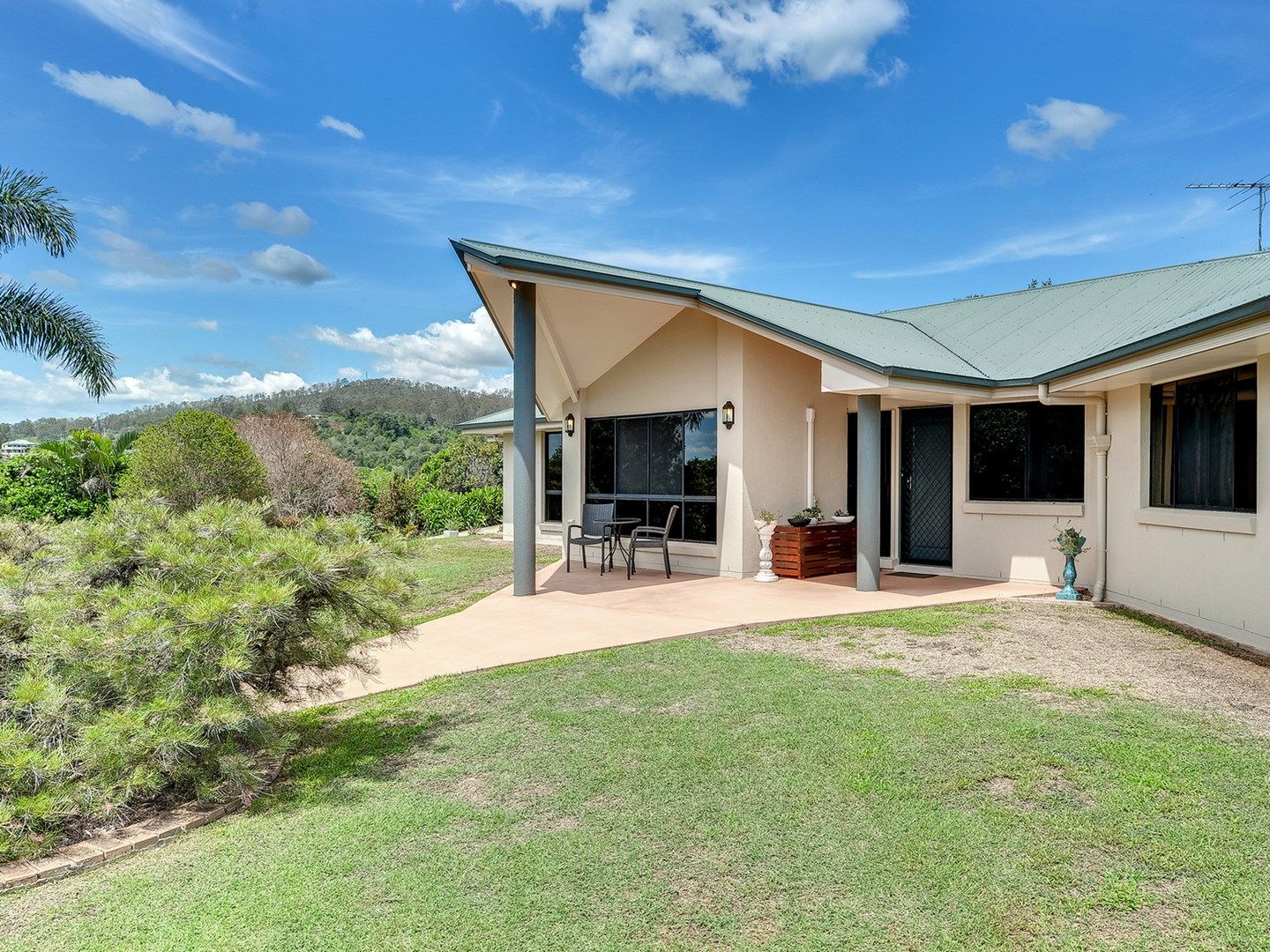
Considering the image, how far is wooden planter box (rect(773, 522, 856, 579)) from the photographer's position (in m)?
10.7

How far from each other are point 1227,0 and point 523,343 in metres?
13.5

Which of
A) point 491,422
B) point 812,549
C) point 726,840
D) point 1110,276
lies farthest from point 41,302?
point 1110,276

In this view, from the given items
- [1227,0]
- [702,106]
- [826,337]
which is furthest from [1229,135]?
[826,337]

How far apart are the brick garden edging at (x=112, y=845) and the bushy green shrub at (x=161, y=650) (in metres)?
0.08

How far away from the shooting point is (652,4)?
45.6 feet

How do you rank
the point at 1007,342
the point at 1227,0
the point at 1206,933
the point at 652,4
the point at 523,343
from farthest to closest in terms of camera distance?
the point at 652,4, the point at 1227,0, the point at 1007,342, the point at 523,343, the point at 1206,933

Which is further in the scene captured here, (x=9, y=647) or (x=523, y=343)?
(x=523, y=343)

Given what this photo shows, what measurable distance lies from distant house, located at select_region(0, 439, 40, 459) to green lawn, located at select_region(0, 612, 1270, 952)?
15163mm

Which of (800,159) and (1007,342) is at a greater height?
(800,159)

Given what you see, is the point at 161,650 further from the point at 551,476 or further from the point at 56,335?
the point at 551,476

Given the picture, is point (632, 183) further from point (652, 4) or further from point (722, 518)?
point (722, 518)

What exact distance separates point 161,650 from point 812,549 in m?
8.90

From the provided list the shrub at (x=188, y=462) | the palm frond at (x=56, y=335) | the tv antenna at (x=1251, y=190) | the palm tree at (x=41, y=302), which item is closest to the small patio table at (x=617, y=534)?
the shrub at (x=188, y=462)

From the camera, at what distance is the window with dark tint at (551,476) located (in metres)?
16.5
